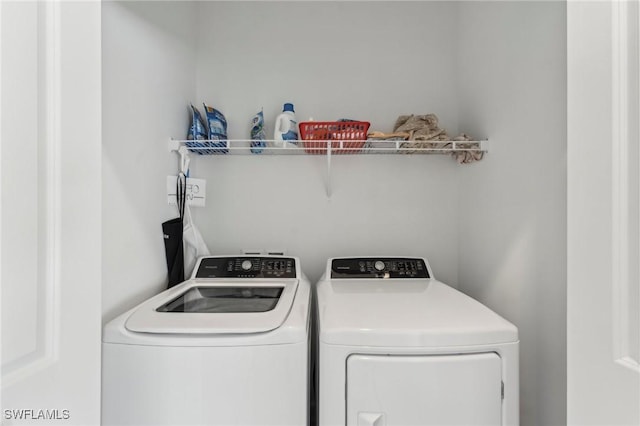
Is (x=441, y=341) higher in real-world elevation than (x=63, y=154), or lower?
lower

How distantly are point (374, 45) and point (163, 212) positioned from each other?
153 cm

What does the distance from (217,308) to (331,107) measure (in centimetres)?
130

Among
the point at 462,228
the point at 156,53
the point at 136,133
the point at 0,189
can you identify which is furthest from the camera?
the point at 462,228

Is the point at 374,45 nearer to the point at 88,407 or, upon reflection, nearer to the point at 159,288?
the point at 159,288

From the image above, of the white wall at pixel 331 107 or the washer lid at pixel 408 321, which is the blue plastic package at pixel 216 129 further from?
the washer lid at pixel 408 321

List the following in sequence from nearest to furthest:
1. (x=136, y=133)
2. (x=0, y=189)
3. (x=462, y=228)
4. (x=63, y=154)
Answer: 1. (x=0, y=189)
2. (x=63, y=154)
3. (x=136, y=133)
4. (x=462, y=228)

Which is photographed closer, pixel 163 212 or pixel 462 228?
pixel 163 212

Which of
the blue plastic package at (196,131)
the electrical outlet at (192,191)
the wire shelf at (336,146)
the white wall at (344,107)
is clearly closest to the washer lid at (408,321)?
the white wall at (344,107)

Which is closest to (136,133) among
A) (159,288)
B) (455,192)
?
(159,288)

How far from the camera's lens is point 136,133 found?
126 cm

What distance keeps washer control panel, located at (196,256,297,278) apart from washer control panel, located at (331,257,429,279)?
0.83 ft

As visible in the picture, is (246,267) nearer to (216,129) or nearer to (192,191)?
(192,191)

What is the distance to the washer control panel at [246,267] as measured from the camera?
5.29 feet
